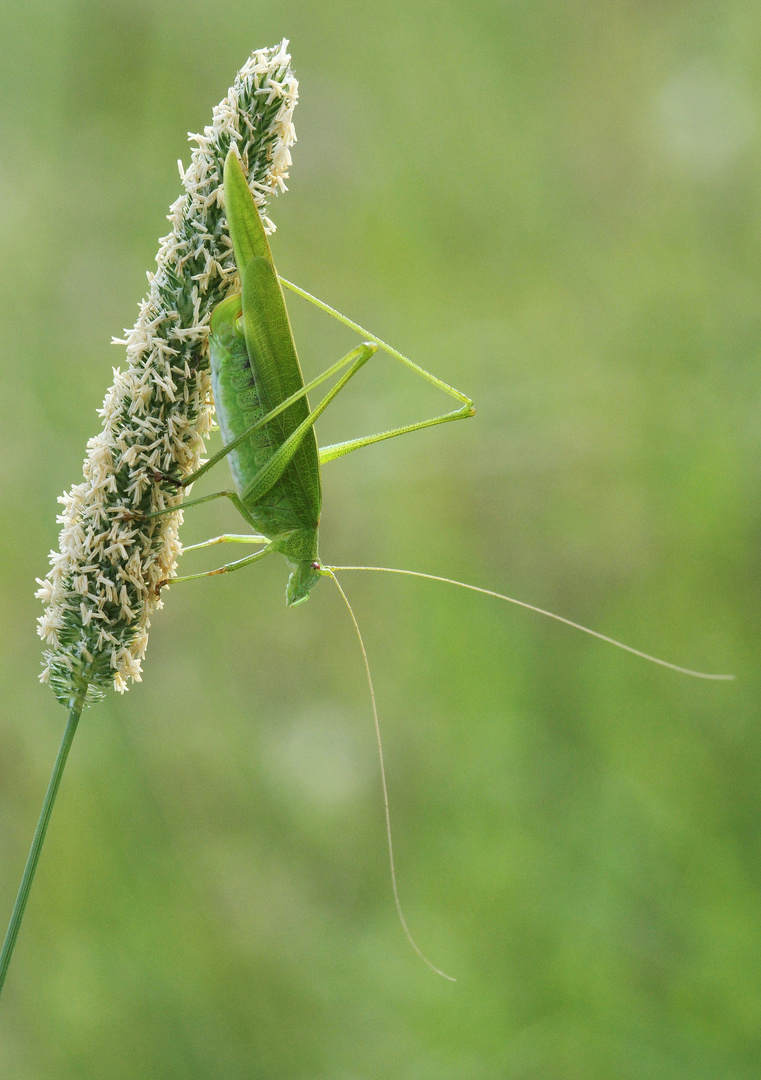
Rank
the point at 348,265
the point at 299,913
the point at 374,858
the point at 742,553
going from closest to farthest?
the point at 299,913, the point at 374,858, the point at 742,553, the point at 348,265

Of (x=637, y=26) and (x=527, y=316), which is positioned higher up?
(x=637, y=26)

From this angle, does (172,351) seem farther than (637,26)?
No

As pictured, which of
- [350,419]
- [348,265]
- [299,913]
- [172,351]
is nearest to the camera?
[172,351]

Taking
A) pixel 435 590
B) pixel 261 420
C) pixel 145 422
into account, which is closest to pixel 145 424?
pixel 145 422

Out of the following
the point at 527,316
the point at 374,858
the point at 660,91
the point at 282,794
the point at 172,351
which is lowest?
the point at 374,858

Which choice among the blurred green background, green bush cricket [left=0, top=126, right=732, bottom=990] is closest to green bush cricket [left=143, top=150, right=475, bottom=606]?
green bush cricket [left=0, top=126, right=732, bottom=990]

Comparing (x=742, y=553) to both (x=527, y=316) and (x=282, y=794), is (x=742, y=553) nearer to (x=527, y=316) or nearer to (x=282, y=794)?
(x=527, y=316)

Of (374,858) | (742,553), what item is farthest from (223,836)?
(742,553)

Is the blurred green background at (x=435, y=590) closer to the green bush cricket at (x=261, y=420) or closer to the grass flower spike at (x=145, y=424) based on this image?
the green bush cricket at (x=261, y=420)
